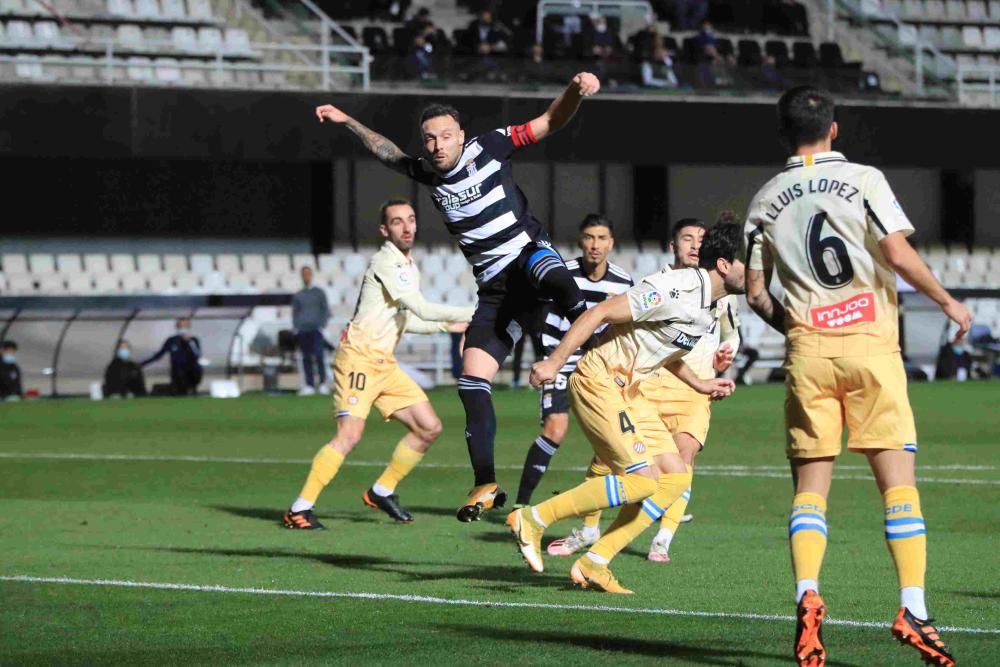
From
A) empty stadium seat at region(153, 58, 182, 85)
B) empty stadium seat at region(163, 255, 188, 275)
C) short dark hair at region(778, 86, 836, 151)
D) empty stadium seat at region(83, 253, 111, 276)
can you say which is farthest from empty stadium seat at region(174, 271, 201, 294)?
short dark hair at region(778, 86, 836, 151)

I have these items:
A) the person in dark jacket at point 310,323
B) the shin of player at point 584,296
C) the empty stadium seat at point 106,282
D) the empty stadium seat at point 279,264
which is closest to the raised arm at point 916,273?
the shin of player at point 584,296

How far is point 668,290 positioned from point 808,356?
2.21 m

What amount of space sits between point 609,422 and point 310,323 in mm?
20537

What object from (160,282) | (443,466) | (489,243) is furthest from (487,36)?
(489,243)

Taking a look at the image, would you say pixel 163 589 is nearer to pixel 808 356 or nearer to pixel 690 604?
pixel 690 604

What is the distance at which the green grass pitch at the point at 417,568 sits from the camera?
698 centimetres

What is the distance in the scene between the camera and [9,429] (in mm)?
22000

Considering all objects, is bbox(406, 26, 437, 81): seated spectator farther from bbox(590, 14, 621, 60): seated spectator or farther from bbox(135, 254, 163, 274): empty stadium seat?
bbox(135, 254, 163, 274): empty stadium seat

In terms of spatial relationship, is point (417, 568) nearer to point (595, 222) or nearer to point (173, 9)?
point (595, 222)

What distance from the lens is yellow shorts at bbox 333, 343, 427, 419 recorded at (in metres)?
12.5

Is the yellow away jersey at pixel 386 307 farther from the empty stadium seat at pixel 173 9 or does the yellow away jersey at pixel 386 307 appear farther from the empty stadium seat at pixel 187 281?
the empty stadium seat at pixel 173 9

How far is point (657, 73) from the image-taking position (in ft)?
106

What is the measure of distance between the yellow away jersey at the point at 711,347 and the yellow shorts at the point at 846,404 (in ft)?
14.1

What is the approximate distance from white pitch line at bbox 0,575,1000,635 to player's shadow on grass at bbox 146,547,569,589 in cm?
74
